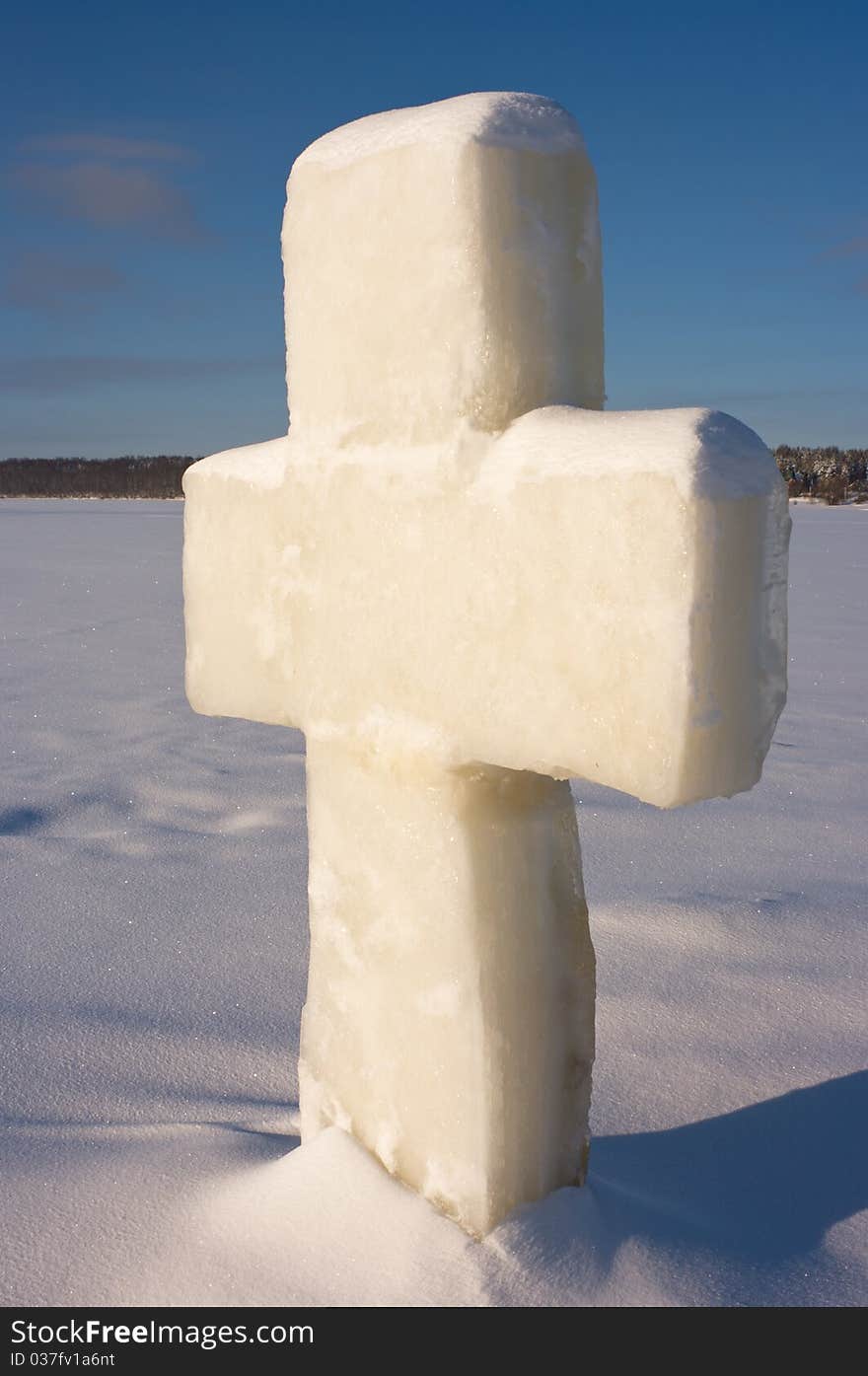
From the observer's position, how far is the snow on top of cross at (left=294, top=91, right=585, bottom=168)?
4.29 ft

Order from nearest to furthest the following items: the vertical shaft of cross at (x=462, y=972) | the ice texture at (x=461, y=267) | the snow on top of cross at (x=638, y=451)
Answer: the snow on top of cross at (x=638, y=451) → the ice texture at (x=461, y=267) → the vertical shaft of cross at (x=462, y=972)

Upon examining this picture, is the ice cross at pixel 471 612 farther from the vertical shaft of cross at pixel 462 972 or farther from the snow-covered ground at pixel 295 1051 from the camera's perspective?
the snow-covered ground at pixel 295 1051

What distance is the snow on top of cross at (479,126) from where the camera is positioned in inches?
51.5

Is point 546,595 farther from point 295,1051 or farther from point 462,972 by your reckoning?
point 295,1051

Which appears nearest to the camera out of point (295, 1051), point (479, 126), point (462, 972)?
point (479, 126)

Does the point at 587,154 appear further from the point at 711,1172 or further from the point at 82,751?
the point at 82,751

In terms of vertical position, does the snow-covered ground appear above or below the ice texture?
below

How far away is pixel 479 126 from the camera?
1.30 meters

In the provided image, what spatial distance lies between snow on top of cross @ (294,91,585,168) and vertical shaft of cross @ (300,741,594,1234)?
0.72 meters

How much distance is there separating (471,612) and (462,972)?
0.45 m

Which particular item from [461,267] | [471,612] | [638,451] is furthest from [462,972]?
[461,267]

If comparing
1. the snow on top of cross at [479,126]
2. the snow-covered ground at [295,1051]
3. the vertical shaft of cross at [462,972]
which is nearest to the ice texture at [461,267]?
the snow on top of cross at [479,126]

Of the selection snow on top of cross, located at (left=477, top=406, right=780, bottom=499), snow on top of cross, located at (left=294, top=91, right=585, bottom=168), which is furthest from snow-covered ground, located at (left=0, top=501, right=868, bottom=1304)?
snow on top of cross, located at (left=294, top=91, right=585, bottom=168)

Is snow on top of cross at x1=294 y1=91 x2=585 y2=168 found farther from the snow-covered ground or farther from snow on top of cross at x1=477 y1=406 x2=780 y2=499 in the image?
the snow-covered ground
